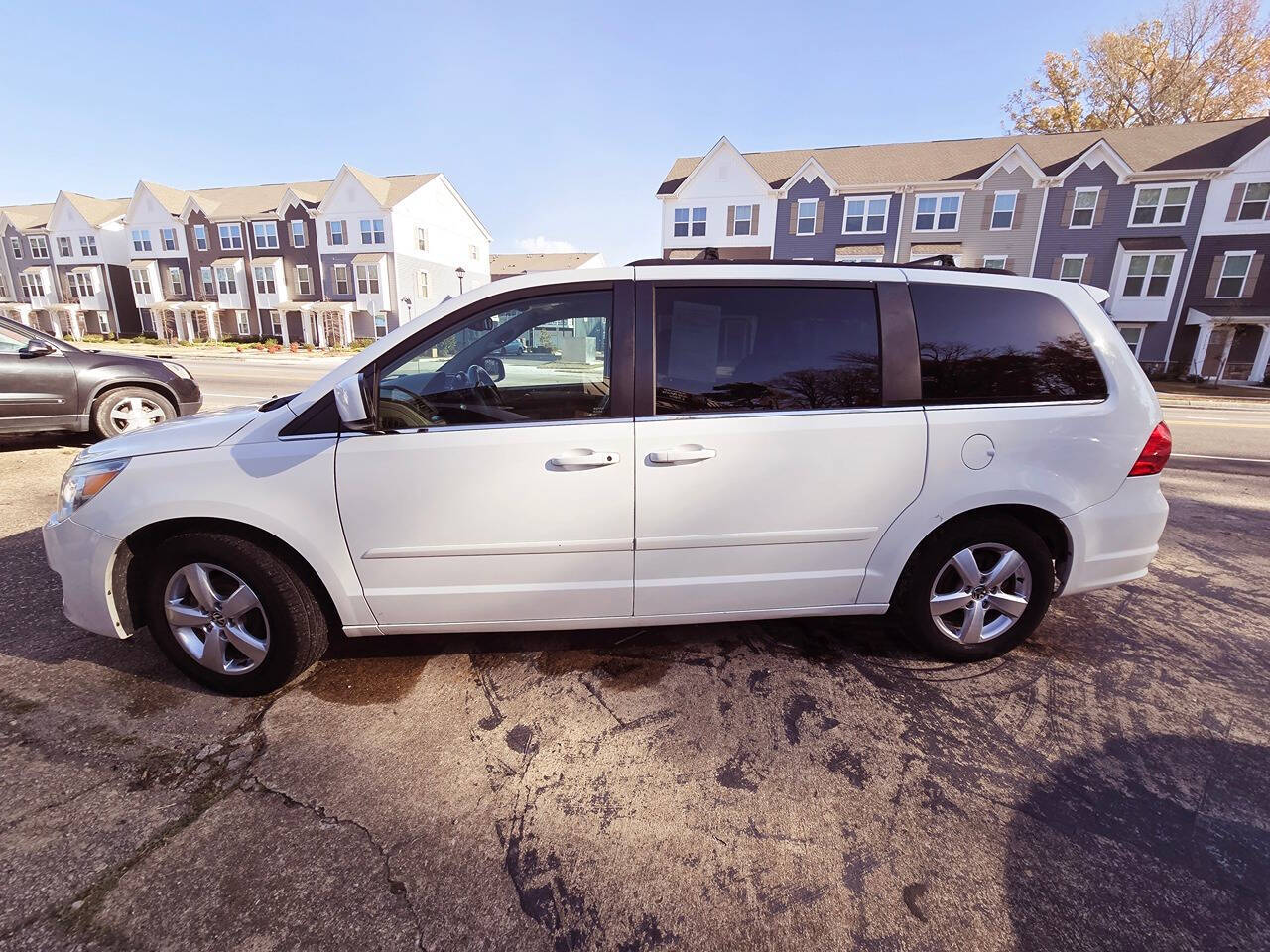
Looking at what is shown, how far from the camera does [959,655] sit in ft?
10.1

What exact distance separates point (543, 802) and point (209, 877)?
3.51ft

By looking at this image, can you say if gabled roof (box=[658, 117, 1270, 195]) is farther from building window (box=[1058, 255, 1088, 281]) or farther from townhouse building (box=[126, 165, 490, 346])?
townhouse building (box=[126, 165, 490, 346])

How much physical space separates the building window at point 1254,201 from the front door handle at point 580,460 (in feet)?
122

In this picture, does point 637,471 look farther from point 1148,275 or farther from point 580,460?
point 1148,275

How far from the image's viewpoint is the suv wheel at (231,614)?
2.63 meters

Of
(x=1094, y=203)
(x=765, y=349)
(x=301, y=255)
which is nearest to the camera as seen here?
(x=765, y=349)

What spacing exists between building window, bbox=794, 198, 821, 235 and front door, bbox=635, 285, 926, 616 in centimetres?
3036

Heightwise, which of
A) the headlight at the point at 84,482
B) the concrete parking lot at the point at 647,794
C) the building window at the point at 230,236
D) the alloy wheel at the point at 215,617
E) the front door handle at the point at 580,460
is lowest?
the concrete parking lot at the point at 647,794

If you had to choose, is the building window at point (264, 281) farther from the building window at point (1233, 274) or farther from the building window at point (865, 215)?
the building window at point (1233, 274)

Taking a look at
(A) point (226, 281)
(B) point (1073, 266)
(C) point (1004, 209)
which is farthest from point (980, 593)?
(A) point (226, 281)

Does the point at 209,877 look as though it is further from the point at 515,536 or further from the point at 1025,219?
the point at 1025,219

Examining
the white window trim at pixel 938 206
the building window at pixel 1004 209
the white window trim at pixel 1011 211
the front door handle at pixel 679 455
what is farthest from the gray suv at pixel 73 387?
the building window at pixel 1004 209

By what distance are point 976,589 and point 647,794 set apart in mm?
1963

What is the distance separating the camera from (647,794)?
225 cm
